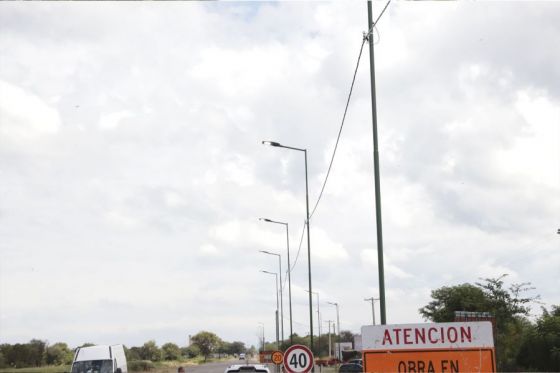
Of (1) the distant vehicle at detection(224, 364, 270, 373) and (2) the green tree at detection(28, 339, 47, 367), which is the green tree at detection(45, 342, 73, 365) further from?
(1) the distant vehicle at detection(224, 364, 270, 373)

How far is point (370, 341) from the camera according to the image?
11.6m

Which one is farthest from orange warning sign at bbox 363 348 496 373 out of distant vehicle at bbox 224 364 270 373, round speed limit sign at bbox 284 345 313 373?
distant vehicle at bbox 224 364 270 373

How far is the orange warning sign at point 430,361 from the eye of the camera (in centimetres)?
1098

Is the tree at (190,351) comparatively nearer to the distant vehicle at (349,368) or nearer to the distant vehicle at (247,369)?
the distant vehicle at (349,368)

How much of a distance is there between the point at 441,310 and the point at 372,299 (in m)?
9.67

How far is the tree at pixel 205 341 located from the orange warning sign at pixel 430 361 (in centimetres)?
18091

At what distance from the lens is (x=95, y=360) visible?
100.0 feet

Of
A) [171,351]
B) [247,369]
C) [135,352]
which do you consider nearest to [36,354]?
[135,352]

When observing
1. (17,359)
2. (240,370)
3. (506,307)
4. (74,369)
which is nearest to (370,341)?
(240,370)

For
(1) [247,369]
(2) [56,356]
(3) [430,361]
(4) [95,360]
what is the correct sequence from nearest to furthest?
(3) [430,361], (1) [247,369], (4) [95,360], (2) [56,356]

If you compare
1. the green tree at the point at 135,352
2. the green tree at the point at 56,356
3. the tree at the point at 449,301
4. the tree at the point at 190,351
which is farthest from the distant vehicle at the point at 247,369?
the tree at the point at 190,351

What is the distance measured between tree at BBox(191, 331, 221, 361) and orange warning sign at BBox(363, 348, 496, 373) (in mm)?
180908

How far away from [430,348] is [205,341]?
182825 millimetres

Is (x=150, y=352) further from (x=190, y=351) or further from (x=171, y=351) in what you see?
(x=190, y=351)
